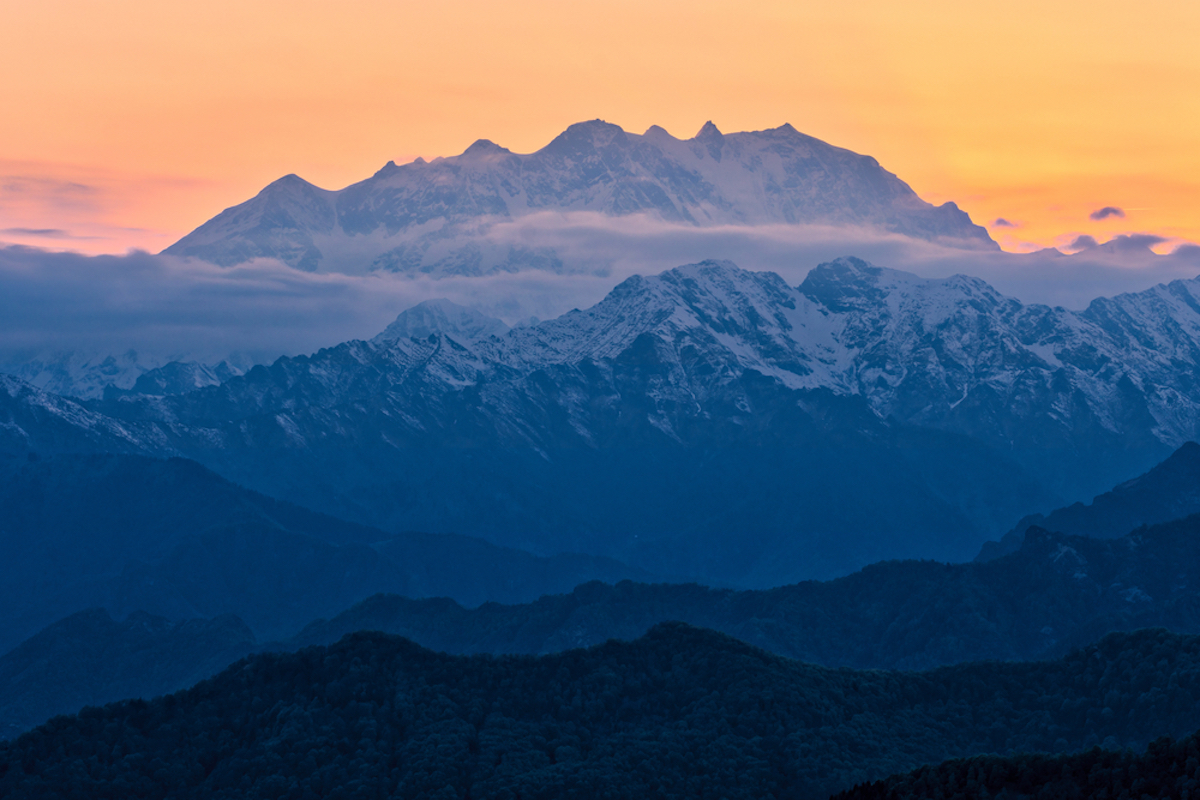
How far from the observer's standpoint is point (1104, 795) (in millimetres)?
195625

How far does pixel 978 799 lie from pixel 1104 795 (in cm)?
1481

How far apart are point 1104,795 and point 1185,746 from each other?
42.4 feet

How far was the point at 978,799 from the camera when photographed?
19962cm

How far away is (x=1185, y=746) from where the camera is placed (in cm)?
19975

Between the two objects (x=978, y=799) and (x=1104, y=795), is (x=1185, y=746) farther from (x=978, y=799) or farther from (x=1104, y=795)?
(x=978, y=799)

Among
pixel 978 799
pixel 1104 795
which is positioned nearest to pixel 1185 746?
pixel 1104 795

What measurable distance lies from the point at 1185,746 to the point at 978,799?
26190 mm
